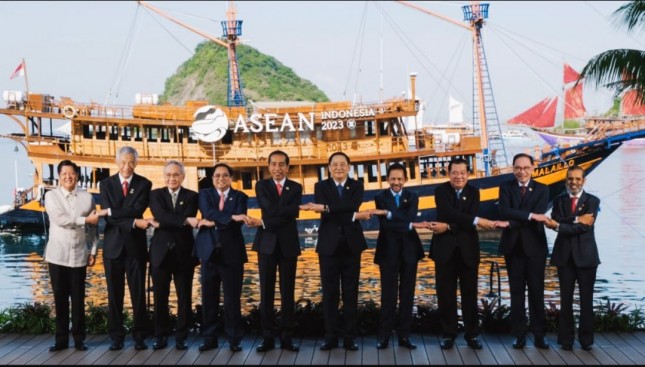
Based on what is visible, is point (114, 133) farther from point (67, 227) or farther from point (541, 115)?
point (541, 115)

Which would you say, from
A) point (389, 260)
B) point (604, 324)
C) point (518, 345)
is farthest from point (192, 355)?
point (604, 324)

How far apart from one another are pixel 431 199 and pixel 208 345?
2247 cm

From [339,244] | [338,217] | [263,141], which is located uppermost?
[263,141]

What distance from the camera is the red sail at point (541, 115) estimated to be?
5288cm

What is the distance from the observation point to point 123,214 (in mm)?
7559

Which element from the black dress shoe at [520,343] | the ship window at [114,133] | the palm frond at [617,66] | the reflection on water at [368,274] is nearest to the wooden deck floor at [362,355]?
the black dress shoe at [520,343]

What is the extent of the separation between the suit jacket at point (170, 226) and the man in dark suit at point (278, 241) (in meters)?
0.60

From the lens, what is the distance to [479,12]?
35.7m

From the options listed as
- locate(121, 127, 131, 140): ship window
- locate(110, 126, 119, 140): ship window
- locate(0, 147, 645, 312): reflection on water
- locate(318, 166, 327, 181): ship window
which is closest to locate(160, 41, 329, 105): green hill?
locate(121, 127, 131, 140): ship window

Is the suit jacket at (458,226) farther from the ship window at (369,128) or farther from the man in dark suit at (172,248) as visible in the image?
the ship window at (369,128)

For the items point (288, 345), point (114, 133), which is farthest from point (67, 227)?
point (114, 133)

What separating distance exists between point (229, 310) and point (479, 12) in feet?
98.5

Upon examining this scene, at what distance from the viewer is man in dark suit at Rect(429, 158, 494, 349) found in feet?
24.7

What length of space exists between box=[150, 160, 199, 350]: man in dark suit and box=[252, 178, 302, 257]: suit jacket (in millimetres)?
595
